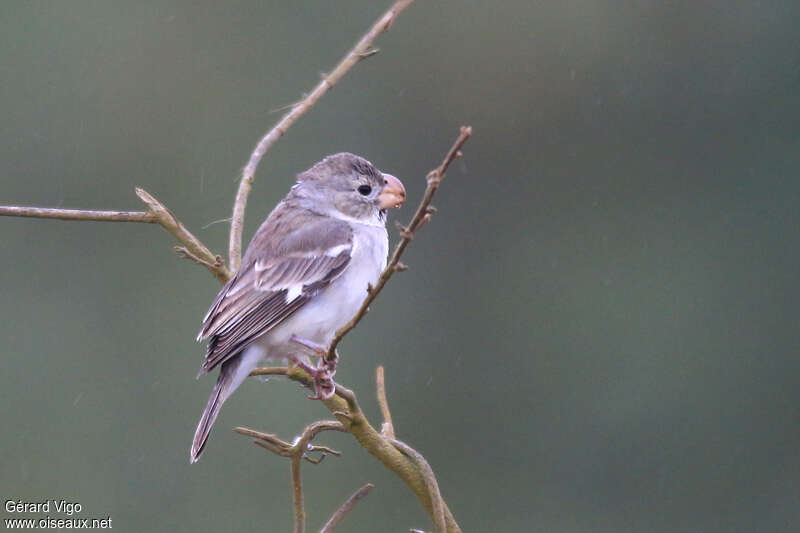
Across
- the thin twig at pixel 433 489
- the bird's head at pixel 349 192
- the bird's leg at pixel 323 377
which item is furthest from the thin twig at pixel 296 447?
the bird's head at pixel 349 192

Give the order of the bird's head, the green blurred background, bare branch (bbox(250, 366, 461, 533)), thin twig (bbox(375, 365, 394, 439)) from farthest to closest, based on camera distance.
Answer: the green blurred background < the bird's head < thin twig (bbox(375, 365, 394, 439)) < bare branch (bbox(250, 366, 461, 533))

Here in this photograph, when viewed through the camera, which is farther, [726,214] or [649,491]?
[726,214]

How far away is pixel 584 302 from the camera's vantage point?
13.4 meters

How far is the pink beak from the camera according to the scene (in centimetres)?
527

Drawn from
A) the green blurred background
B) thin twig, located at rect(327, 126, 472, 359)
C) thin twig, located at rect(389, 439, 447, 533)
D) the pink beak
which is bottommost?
the green blurred background

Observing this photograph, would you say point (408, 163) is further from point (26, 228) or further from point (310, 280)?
point (310, 280)

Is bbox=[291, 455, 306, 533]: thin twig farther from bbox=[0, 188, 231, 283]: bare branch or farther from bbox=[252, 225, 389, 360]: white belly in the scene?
bbox=[252, 225, 389, 360]: white belly

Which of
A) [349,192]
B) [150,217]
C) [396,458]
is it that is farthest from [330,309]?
[396,458]

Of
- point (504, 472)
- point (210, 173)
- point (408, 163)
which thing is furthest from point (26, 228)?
point (504, 472)

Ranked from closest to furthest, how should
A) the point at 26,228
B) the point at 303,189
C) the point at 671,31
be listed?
the point at 303,189 < the point at 26,228 < the point at 671,31

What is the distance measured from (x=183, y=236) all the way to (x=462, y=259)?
9292mm

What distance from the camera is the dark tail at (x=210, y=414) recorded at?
4078 mm

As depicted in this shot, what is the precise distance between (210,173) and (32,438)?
122 inches

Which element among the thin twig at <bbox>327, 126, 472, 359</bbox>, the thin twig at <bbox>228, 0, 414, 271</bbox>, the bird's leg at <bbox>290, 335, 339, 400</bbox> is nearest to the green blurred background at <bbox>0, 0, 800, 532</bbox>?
the thin twig at <bbox>228, 0, 414, 271</bbox>
